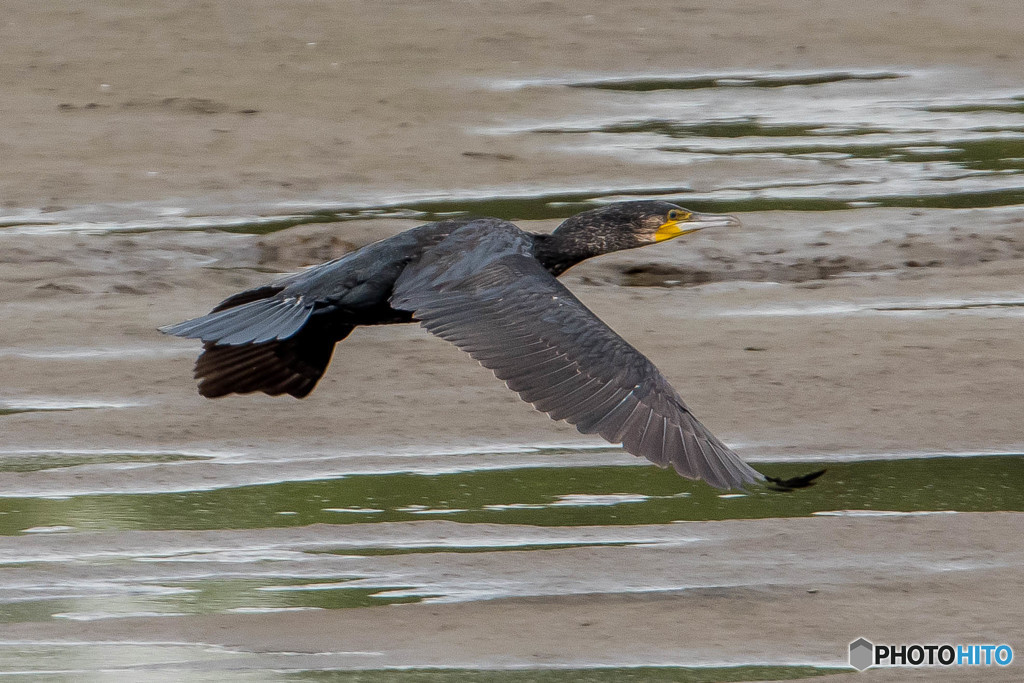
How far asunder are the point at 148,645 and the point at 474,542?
4.39ft

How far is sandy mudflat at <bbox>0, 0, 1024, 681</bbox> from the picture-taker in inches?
224

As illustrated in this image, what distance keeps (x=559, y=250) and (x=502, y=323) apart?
1.02 metres

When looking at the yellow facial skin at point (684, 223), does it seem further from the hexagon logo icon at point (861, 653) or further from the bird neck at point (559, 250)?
the hexagon logo icon at point (861, 653)

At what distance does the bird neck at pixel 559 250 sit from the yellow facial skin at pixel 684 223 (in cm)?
33

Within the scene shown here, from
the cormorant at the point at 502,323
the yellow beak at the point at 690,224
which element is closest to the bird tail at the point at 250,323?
the cormorant at the point at 502,323

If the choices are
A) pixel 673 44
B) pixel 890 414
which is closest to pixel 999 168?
pixel 673 44

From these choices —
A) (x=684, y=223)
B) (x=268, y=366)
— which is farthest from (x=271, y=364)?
(x=684, y=223)

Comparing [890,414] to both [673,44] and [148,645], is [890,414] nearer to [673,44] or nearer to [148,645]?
[148,645]

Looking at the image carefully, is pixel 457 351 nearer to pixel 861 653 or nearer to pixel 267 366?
pixel 267 366

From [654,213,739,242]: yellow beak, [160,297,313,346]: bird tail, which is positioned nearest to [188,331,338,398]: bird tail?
[160,297,313,346]: bird tail

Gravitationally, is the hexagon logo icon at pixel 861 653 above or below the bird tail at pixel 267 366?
below

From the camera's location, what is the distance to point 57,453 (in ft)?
24.2

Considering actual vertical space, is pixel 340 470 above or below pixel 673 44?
below

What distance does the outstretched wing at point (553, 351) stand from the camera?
542cm
